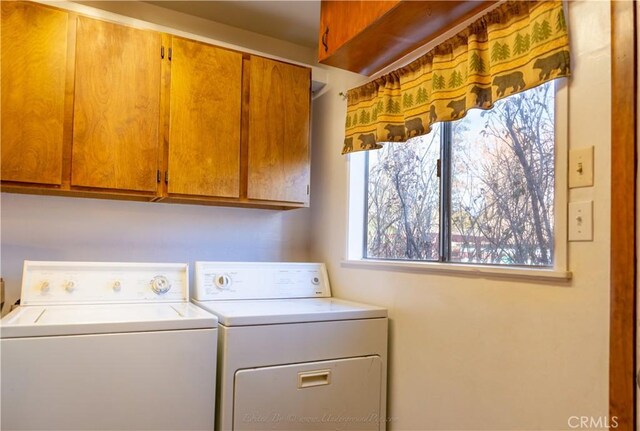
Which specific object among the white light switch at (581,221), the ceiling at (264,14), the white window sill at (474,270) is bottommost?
the white window sill at (474,270)

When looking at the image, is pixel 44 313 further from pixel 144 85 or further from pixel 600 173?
pixel 600 173

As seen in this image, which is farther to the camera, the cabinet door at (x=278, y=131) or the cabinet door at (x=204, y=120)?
the cabinet door at (x=278, y=131)

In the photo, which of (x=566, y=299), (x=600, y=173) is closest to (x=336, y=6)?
(x=600, y=173)

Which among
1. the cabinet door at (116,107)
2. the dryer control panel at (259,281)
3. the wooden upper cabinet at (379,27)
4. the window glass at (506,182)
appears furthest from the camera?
the dryer control panel at (259,281)

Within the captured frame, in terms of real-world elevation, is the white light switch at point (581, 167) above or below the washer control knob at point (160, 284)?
above

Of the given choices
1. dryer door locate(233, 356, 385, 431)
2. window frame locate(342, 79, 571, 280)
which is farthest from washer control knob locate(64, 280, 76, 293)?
window frame locate(342, 79, 571, 280)

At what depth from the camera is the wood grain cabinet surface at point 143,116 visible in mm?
1801

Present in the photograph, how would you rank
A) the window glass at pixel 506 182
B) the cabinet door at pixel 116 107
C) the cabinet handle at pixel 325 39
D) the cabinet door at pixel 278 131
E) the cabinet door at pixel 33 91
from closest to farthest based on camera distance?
the window glass at pixel 506 182
the cabinet door at pixel 33 91
the cabinet door at pixel 116 107
the cabinet handle at pixel 325 39
the cabinet door at pixel 278 131

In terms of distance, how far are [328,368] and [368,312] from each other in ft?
0.98

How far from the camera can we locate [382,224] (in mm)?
2258

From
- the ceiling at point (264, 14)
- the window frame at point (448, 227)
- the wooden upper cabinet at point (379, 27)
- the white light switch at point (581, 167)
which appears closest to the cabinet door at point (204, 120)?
the ceiling at point (264, 14)

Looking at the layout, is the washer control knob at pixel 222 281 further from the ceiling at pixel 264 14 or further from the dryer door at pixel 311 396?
the ceiling at pixel 264 14

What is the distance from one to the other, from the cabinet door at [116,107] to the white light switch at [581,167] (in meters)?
1.67

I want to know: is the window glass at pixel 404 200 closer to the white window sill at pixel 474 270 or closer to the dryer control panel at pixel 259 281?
the white window sill at pixel 474 270
